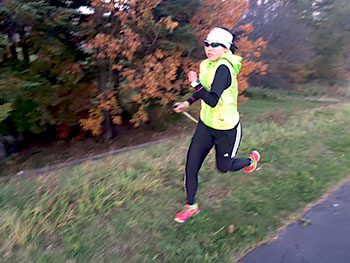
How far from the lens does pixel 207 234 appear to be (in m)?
3.35

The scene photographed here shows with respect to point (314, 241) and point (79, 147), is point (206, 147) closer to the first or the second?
point (314, 241)

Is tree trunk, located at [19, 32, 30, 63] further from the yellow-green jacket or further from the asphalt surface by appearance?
the asphalt surface

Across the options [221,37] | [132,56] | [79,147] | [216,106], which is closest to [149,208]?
[216,106]

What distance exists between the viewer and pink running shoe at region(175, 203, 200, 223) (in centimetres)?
353

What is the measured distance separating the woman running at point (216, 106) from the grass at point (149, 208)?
35cm

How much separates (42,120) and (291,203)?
834cm

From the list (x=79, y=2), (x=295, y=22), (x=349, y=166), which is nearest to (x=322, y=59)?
(x=295, y=22)

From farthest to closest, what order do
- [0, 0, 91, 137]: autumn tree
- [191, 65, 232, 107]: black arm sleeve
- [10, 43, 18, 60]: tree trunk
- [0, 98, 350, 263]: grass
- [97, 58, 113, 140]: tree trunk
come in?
[97, 58, 113, 140]: tree trunk
[10, 43, 18, 60]: tree trunk
[0, 0, 91, 137]: autumn tree
[191, 65, 232, 107]: black arm sleeve
[0, 98, 350, 263]: grass

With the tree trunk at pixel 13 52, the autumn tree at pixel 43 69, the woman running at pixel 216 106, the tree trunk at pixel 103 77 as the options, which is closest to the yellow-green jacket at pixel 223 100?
the woman running at pixel 216 106

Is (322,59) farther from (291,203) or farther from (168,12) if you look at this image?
(291,203)

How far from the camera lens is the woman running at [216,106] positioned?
3234 mm

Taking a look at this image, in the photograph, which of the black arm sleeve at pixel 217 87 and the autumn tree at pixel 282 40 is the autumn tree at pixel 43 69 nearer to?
the black arm sleeve at pixel 217 87

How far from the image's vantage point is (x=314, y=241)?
10.8 feet

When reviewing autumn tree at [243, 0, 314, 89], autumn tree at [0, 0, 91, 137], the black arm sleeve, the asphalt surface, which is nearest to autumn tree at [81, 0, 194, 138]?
autumn tree at [0, 0, 91, 137]
